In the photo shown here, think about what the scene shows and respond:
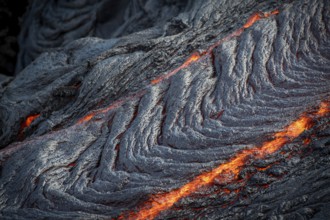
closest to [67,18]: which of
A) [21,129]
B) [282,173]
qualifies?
[21,129]

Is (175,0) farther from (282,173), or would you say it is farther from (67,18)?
(282,173)

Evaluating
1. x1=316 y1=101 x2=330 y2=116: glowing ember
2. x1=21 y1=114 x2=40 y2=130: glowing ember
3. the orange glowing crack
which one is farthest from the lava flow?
x1=21 y1=114 x2=40 y2=130: glowing ember

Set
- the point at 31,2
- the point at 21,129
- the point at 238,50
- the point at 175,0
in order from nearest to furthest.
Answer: the point at 238,50
the point at 21,129
the point at 175,0
the point at 31,2

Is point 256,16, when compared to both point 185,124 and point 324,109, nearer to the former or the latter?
point 324,109

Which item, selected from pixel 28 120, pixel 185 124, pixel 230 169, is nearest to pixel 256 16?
pixel 185 124

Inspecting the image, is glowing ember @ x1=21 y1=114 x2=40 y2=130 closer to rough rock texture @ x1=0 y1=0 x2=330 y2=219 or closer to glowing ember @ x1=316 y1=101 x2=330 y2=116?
rough rock texture @ x1=0 y1=0 x2=330 y2=219

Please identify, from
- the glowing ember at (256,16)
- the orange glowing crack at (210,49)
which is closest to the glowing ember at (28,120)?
the orange glowing crack at (210,49)

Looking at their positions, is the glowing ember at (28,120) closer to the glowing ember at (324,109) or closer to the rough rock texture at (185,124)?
the rough rock texture at (185,124)
